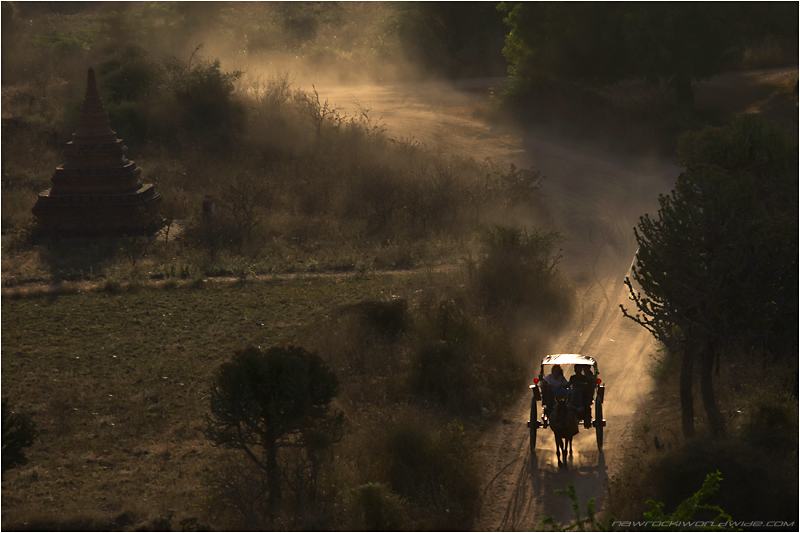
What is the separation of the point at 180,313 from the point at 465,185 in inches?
447

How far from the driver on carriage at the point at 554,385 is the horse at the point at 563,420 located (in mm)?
93

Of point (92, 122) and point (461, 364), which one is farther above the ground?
point (92, 122)

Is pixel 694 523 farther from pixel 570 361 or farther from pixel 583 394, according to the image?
pixel 570 361

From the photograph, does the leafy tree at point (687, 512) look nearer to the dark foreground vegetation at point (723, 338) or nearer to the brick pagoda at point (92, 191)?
the dark foreground vegetation at point (723, 338)

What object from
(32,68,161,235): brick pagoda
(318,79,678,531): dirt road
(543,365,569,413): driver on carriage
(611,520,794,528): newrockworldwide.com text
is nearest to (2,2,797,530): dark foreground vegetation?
(611,520,794,528): newrockworldwide.com text

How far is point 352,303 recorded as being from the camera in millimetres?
16906

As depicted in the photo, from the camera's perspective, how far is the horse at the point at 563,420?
10930mm

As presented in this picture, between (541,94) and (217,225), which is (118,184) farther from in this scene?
(541,94)

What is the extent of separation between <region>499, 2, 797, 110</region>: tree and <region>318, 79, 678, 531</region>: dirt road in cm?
328

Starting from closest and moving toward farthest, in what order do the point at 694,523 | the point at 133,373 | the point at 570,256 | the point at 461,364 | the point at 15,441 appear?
Answer: the point at 694,523 → the point at 15,441 → the point at 461,364 → the point at 133,373 → the point at 570,256

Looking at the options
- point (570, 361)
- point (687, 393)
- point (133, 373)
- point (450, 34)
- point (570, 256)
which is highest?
point (450, 34)

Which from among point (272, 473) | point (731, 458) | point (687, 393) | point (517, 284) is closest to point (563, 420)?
point (687, 393)

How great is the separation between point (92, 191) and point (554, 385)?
628 inches

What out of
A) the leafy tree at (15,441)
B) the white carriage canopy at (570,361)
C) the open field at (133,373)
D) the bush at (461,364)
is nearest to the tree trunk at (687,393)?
the white carriage canopy at (570,361)
